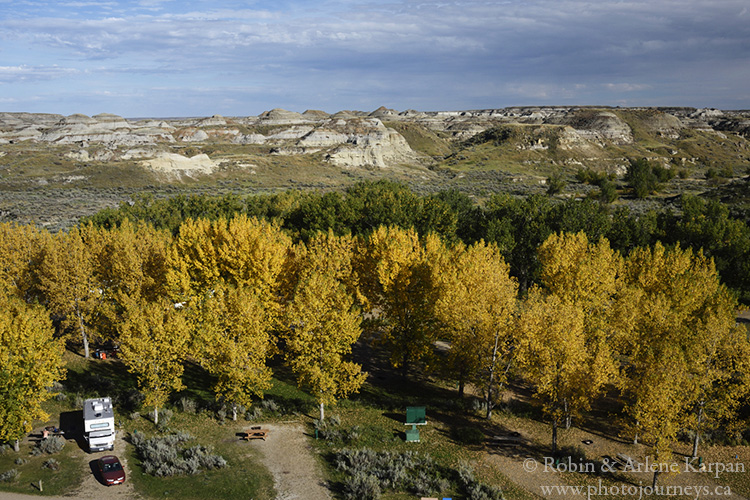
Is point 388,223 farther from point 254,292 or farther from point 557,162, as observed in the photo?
point 557,162

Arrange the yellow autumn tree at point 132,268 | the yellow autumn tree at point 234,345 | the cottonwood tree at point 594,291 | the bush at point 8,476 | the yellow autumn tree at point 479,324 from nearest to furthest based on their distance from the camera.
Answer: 1. the bush at point 8,476
2. the yellow autumn tree at point 234,345
3. the cottonwood tree at point 594,291
4. the yellow autumn tree at point 479,324
5. the yellow autumn tree at point 132,268

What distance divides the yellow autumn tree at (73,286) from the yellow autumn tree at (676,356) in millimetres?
39588

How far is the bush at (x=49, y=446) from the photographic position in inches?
1156

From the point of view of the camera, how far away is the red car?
2658 cm

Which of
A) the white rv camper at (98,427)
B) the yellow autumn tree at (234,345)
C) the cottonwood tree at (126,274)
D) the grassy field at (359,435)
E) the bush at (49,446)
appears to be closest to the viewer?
the grassy field at (359,435)

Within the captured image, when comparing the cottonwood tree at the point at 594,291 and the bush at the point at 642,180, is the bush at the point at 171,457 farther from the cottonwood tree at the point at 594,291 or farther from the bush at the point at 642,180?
the bush at the point at 642,180

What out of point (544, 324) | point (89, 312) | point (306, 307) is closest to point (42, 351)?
point (89, 312)

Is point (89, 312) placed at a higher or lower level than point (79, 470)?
higher

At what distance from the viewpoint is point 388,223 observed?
219 ft

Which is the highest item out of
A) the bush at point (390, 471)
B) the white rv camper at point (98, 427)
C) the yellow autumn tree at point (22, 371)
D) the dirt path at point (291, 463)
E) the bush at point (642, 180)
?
the bush at point (642, 180)

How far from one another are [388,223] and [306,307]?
34.3m

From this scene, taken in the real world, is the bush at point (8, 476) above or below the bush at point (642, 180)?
below

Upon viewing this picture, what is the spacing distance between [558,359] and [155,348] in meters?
25.1

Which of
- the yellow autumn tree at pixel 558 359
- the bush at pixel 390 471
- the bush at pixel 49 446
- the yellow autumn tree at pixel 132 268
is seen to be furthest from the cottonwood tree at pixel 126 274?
the yellow autumn tree at pixel 558 359
